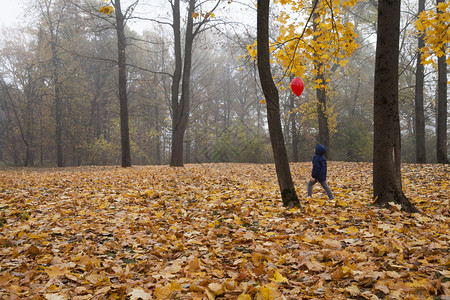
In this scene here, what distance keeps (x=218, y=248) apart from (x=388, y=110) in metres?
3.28

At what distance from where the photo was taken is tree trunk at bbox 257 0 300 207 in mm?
4777

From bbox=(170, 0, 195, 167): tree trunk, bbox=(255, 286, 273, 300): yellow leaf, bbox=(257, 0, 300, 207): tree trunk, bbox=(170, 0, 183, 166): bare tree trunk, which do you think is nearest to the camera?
bbox=(255, 286, 273, 300): yellow leaf

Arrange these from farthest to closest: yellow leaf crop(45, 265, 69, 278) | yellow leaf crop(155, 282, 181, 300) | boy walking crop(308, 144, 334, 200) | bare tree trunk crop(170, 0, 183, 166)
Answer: bare tree trunk crop(170, 0, 183, 166) < boy walking crop(308, 144, 334, 200) < yellow leaf crop(45, 265, 69, 278) < yellow leaf crop(155, 282, 181, 300)

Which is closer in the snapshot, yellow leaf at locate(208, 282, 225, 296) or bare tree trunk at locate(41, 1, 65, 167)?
yellow leaf at locate(208, 282, 225, 296)

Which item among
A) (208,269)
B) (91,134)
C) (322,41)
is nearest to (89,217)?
(208,269)

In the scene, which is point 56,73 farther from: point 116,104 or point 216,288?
point 216,288

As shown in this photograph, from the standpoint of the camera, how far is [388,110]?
4.44m

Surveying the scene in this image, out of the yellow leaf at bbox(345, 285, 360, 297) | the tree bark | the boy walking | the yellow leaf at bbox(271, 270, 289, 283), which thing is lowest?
the yellow leaf at bbox(271, 270, 289, 283)

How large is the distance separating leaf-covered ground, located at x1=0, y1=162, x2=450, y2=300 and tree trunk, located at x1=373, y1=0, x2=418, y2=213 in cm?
38

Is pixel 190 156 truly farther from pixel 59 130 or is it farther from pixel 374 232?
pixel 374 232

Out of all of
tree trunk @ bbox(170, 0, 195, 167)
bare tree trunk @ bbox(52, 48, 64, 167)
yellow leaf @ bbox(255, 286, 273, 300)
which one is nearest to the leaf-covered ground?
yellow leaf @ bbox(255, 286, 273, 300)

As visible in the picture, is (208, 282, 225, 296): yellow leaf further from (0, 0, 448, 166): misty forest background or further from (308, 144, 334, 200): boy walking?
(0, 0, 448, 166): misty forest background

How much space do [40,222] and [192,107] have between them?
72.9ft

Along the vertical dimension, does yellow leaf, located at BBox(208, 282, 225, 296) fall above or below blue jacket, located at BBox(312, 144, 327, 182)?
below
